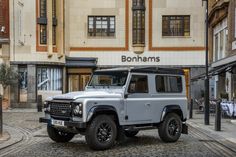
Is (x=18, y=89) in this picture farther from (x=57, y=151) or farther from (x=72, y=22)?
(x=57, y=151)

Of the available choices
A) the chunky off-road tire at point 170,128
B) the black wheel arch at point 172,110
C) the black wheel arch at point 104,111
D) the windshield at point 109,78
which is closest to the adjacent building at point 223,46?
the black wheel arch at point 172,110

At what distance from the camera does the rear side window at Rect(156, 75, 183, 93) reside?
13.9 m

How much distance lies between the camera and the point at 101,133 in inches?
473

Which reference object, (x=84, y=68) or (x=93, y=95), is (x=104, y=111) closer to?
(x=93, y=95)

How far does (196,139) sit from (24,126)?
7.16 meters

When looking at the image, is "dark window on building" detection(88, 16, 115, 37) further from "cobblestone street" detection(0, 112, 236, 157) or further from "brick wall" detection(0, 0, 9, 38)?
"cobblestone street" detection(0, 112, 236, 157)

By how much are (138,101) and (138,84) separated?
51cm

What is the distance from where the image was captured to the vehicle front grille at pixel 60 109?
1206 centimetres

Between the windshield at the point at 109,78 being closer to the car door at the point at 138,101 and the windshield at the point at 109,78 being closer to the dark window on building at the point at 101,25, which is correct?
the car door at the point at 138,101

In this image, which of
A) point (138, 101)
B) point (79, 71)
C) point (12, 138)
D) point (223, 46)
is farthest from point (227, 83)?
point (12, 138)

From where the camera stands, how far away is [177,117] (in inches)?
559

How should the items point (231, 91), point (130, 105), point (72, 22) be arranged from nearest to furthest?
1. point (130, 105)
2. point (231, 91)
3. point (72, 22)

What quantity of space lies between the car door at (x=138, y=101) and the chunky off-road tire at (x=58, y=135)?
1.88 meters

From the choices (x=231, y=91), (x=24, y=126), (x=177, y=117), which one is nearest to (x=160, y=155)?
(x=177, y=117)
